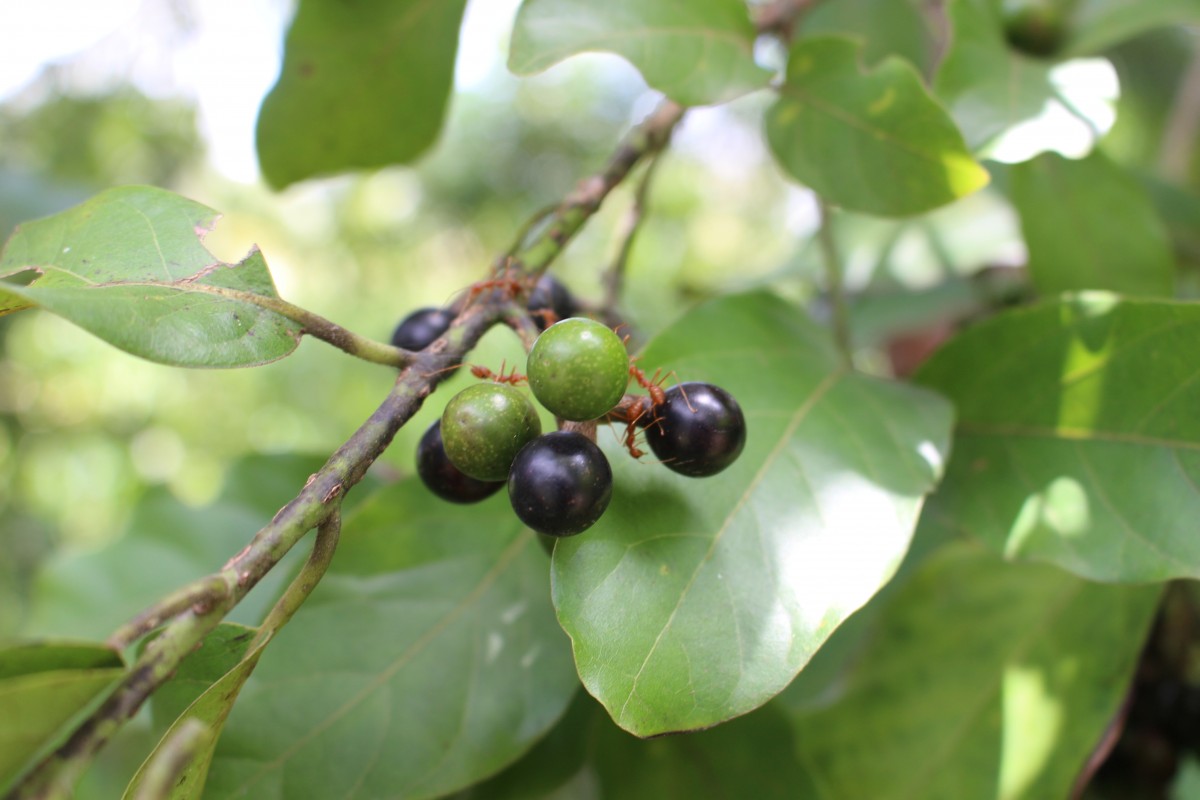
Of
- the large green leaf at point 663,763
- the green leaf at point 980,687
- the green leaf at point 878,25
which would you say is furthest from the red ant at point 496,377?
the green leaf at point 878,25

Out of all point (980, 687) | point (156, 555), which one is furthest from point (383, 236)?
point (980, 687)

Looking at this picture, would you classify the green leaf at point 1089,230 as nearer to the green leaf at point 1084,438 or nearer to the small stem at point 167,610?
the green leaf at point 1084,438

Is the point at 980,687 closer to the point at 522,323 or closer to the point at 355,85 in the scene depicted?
the point at 522,323

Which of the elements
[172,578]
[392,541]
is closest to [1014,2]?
[392,541]

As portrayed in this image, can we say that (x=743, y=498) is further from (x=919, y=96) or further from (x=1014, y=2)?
(x=1014, y=2)

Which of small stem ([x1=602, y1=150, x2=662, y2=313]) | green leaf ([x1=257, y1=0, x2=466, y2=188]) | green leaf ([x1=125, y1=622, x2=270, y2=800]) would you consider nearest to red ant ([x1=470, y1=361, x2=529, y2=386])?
green leaf ([x1=125, y1=622, x2=270, y2=800])

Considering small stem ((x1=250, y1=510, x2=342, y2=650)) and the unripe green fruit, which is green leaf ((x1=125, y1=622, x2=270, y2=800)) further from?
the unripe green fruit
